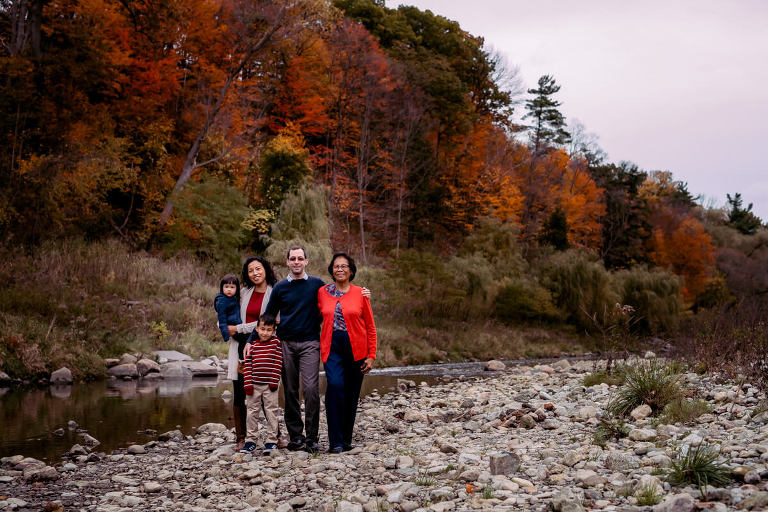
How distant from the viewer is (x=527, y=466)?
6.07 meters

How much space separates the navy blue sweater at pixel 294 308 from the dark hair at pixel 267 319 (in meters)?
0.04

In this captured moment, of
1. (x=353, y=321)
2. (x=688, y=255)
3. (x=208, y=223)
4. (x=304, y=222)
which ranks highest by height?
(x=304, y=222)

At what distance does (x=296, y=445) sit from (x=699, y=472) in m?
4.28

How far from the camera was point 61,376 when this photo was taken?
48.3ft

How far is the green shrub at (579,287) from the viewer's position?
33344 millimetres

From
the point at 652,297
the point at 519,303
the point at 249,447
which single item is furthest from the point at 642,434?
the point at 652,297

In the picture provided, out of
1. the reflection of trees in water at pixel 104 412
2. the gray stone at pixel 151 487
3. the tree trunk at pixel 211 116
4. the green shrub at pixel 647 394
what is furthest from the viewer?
the tree trunk at pixel 211 116

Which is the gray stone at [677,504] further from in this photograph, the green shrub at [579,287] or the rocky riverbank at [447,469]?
the green shrub at [579,287]

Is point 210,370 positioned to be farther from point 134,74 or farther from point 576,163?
point 576,163

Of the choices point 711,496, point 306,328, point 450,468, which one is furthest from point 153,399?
point 711,496

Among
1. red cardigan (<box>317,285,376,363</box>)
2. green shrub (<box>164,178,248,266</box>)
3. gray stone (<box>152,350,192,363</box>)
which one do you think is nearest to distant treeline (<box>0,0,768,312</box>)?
green shrub (<box>164,178,248,266</box>)

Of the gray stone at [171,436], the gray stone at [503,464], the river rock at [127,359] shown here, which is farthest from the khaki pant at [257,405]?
the river rock at [127,359]

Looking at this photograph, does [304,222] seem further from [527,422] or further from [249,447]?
[249,447]

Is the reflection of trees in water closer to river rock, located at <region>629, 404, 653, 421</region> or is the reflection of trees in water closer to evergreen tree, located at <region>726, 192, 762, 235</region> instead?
river rock, located at <region>629, 404, 653, 421</region>
